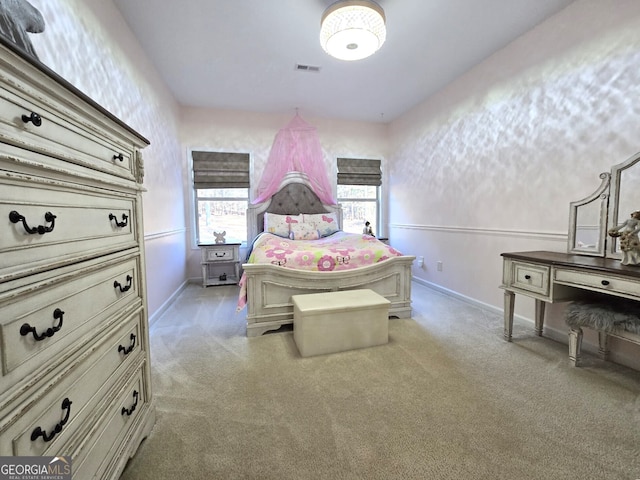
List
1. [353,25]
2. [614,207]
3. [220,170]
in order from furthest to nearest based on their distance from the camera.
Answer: [220,170] < [353,25] < [614,207]

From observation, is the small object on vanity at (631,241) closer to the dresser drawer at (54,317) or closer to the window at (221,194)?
the dresser drawer at (54,317)

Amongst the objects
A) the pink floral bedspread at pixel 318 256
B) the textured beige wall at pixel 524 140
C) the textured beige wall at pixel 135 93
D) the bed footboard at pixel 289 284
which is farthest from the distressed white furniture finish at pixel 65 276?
the textured beige wall at pixel 524 140

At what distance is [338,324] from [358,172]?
11.2 feet

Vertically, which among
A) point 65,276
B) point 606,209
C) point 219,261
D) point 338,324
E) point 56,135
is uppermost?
point 56,135

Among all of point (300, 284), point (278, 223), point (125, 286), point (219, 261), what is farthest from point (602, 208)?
point (219, 261)

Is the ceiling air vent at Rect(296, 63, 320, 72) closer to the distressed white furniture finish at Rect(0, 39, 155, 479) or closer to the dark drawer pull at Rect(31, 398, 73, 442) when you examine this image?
the distressed white furniture finish at Rect(0, 39, 155, 479)

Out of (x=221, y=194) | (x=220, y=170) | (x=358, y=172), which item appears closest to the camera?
(x=220, y=170)

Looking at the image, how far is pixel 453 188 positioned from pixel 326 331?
8.43ft

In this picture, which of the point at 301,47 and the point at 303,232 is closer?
the point at 301,47

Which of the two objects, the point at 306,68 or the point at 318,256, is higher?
the point at 306,68

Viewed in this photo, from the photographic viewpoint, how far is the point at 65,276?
0.78 m

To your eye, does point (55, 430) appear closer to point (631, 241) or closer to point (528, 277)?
point (528, 277)

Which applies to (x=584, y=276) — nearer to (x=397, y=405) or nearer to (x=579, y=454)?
(x=579, y=454)

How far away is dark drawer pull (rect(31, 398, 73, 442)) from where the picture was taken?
0.67 meters
